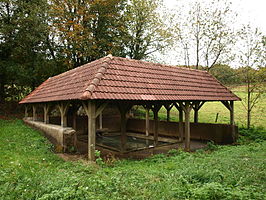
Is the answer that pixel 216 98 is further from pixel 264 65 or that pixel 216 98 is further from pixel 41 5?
pixel 41 5

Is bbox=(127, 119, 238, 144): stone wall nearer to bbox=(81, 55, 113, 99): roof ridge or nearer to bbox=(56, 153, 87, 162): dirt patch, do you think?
bbox=(81, 55, 113, 99): roof ridge

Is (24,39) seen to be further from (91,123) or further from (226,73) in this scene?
(226,73)

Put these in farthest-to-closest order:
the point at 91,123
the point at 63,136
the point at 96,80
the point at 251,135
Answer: the point at 251,135, the point at 63,136, the point at 96,80, the point at 91,123

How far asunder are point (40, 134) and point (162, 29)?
14863 millimetres

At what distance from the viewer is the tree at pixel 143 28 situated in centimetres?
1998

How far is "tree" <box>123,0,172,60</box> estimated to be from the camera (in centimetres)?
1998

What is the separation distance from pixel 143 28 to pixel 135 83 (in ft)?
46.2

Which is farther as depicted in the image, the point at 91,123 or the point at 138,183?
the point at 91,123

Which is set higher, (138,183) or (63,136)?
(63,136)

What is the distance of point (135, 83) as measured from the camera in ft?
26.9

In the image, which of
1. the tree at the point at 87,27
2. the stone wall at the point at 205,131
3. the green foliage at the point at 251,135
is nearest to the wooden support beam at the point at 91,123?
the stone wall at the point at 205,131

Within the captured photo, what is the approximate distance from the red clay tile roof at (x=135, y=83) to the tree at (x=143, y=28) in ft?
30.7

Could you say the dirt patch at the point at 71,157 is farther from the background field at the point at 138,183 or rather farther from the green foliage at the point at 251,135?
the green foliage at the point at 251,135

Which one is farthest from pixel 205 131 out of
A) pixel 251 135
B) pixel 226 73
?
pixel 226 73
